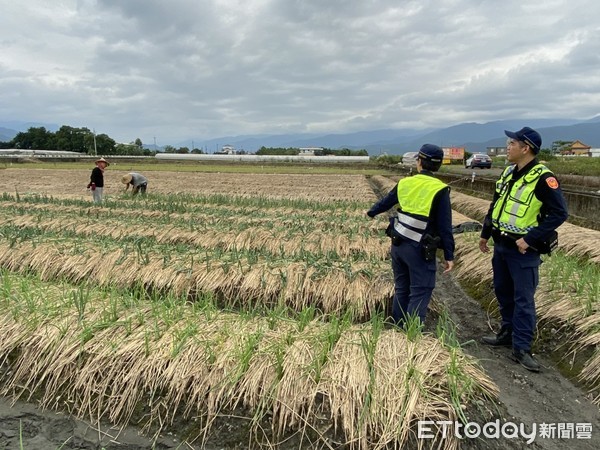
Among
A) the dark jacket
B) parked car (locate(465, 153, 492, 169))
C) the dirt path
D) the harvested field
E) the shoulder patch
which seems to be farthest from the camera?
parked car (locate(465, 153, 492, 169))

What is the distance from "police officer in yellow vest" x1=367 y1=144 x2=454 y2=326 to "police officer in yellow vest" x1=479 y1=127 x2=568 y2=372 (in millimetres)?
561

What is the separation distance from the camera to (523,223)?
3404 millimetres

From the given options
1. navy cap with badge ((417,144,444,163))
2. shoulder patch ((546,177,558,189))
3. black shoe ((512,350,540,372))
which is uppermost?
navy cap with badge ((417,144,444,163))

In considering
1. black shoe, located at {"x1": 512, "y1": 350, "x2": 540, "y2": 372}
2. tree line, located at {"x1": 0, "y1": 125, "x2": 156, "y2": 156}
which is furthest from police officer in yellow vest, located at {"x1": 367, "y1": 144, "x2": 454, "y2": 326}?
tree line, located at {"x1": 0, "y1": 125, "x2": 156, "y2": 156}

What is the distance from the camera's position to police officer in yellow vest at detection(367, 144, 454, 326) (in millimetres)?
3422

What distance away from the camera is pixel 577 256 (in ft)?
21.1

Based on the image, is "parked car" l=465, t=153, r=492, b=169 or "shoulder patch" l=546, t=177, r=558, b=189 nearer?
"shoulder patch" l=546, t=177, r=558, b=189

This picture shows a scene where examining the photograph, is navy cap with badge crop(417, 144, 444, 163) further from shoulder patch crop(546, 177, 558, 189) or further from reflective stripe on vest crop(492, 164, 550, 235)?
shoulder patch crop(546, 177, 558, 189)

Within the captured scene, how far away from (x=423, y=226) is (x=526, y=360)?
5.36ft

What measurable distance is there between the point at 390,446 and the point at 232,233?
582cm

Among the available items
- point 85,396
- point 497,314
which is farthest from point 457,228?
point 85,396

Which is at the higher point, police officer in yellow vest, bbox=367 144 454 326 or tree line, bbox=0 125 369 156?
tree line, bbox=0 125 369 156

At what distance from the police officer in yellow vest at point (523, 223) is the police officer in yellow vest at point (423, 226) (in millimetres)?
561

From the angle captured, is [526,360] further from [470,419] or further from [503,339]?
[470,419]
